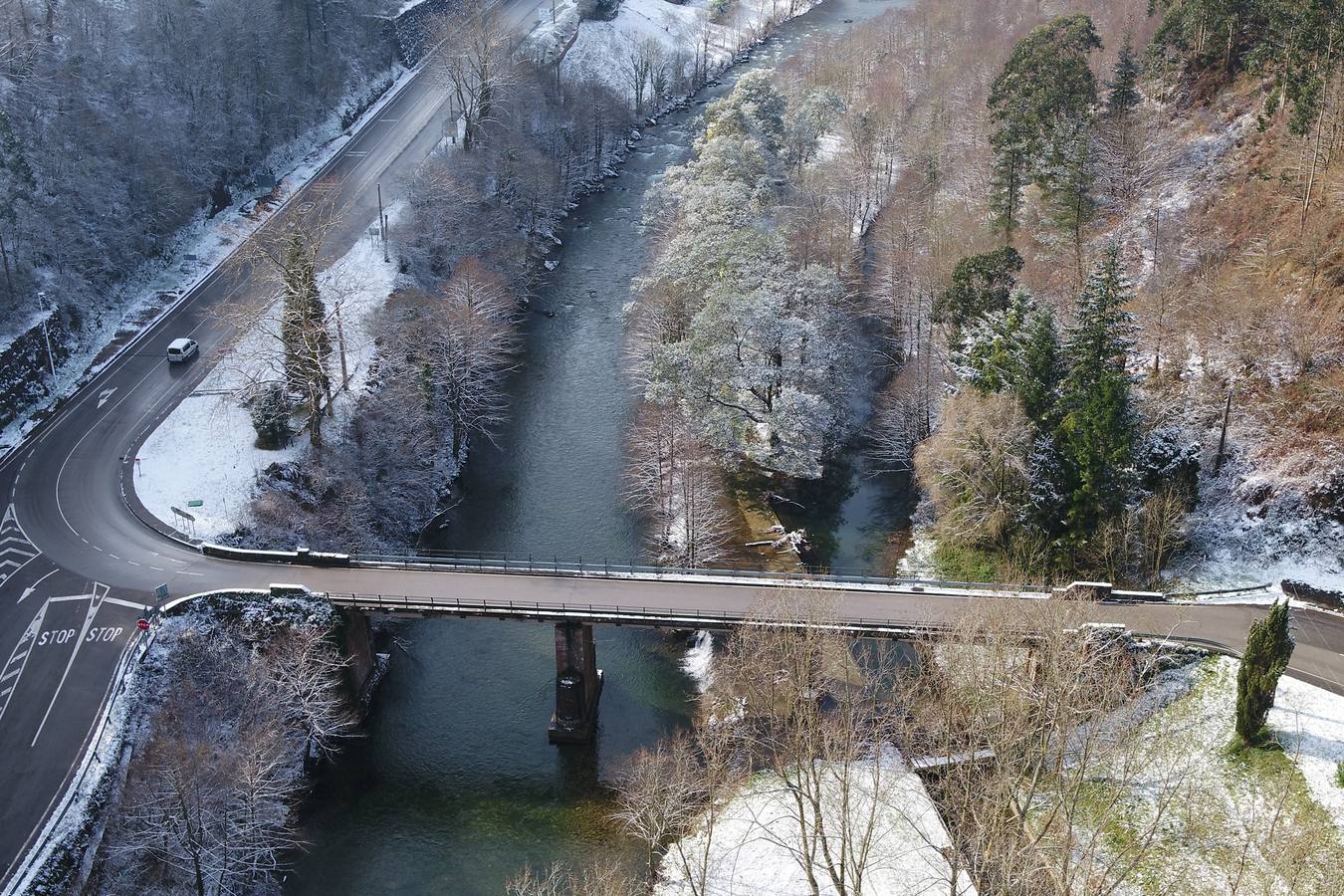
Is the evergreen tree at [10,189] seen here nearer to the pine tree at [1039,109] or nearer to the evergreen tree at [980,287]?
the evergreen tree at [980,287]

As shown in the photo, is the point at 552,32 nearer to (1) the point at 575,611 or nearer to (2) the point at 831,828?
(1) the point at 575,611

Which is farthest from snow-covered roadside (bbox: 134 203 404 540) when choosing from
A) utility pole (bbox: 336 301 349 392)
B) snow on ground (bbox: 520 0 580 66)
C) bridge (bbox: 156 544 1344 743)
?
snow on ground (bbox: 520 0 580 66)

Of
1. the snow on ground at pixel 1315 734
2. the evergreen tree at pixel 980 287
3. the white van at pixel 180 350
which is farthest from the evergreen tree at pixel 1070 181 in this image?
the white van at pixel 180 350

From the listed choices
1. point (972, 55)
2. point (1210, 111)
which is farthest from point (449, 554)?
point (972, 55)

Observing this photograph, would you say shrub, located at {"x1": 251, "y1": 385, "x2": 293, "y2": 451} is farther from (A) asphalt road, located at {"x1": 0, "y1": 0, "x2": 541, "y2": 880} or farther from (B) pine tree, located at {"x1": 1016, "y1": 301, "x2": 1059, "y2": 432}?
(B) pine tree, located at {"x1": 1016, "y1": 301, "x2": 1059, "y2": 432}

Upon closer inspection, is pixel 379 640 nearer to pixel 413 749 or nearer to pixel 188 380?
pixel 413 749
